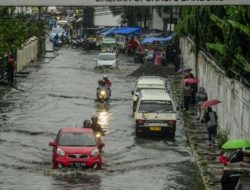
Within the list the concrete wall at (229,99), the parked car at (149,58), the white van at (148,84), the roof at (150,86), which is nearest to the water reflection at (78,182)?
the concrete wall at (229,99)

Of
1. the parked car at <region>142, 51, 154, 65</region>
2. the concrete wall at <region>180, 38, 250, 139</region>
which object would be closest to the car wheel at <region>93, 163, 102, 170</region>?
the concrete wall at <region>180, 38, 250, 139</region>

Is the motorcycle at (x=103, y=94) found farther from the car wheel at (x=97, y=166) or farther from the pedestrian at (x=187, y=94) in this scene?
the car wheel at (x=97, y=166)

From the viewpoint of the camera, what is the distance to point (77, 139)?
98.8ft

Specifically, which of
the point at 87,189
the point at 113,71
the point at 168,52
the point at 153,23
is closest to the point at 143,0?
the point at 87,189

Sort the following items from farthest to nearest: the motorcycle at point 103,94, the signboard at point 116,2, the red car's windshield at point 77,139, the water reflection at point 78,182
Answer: the motorcycle at point 103,94, the red car's windshield at point 77,139, the water reflection at point 78,182, the signboard at point 116,2

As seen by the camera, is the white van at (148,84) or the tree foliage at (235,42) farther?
the white van at (148,84)

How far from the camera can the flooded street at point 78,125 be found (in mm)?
27406

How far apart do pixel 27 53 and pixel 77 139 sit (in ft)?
131

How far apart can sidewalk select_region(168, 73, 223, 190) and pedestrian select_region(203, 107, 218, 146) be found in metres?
0.32

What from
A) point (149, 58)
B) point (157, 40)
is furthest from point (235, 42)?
point (157, 40)

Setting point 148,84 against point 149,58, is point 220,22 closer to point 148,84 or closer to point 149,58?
point 148,84

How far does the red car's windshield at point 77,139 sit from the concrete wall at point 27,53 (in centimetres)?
3160

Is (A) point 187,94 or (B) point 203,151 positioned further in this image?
(A) point 187,94

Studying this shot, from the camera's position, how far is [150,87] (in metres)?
45.2
